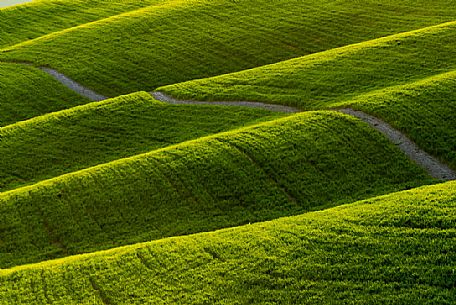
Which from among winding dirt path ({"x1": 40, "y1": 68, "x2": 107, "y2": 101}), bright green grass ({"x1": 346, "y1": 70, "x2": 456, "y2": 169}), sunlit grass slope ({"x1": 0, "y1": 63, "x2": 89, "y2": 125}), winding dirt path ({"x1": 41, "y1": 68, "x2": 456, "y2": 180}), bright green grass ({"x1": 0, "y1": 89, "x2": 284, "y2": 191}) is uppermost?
bright green grass ({"x1": 346, "y1": 70, "x2": 456, "y2": 169})

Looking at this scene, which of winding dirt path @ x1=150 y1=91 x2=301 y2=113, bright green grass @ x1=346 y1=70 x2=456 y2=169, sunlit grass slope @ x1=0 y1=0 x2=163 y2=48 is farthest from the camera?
sunlit grass slope @ x1=0 y1=0 x2=163 y2=48

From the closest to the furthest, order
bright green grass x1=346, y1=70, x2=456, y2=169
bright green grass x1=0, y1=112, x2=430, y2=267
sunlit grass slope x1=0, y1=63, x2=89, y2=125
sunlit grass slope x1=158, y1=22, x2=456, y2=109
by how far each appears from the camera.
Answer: bright green grass x1=0, y1=112, x2=430, y2=267, bright green grass x1=346, y1=70, x2=456, y2=169, sunlit grass slope x1=158, y1=22, x2=456, y2=109, sunlit grass slope x1=0, y1=63, x2=89, y2=125

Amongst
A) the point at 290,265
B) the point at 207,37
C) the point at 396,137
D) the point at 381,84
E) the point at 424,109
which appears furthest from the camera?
the point at 207,37

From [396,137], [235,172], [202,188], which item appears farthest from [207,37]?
[202,188]

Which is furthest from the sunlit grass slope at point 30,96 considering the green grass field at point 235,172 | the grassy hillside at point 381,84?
the grassy hillside at point 381,84

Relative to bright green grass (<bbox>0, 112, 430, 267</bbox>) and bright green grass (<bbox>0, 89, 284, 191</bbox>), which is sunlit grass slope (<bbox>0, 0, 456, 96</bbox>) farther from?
bright green grass (<bbox>0, 112, 430, 267</bbox>)

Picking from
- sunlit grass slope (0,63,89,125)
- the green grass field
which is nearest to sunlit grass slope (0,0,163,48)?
the green grass field

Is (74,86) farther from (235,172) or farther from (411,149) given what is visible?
→ (411,149)
